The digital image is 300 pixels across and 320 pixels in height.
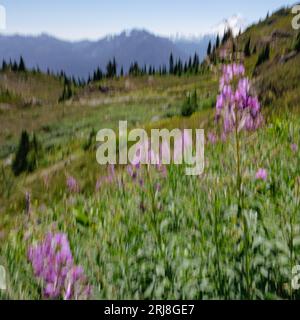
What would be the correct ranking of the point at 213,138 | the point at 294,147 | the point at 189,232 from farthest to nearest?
the point at 213,138, the point at 294,147, the point at 189,232

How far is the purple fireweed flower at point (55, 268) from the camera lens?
78.5 inches

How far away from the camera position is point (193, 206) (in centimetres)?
310

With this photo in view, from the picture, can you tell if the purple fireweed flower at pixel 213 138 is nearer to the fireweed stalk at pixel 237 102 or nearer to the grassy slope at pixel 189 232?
the grassy slope at pixel 189 232

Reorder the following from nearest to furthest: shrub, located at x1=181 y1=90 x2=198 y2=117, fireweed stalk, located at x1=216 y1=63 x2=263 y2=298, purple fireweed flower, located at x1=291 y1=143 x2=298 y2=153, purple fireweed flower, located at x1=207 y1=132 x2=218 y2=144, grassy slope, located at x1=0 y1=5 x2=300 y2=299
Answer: fireweed stalk, located at x1=216 y1=63 x2=263 y2=298 → grassy slope, located at x1=0 y1=5 x2=300 y2=299 → purple fireweed flower, located at x1=291 y1=143 x2=298 y2=153 → purple fireweed flower, located at x1=207 y1=132 x2=218 y2=144 → shrub, located at x1=181 y1=90 x2=198 y2=117

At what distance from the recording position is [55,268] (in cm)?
199

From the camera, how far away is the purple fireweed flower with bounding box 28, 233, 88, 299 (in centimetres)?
199

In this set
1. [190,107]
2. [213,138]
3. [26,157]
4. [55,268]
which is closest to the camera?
[55,268]

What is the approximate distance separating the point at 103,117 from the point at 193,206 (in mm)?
8223

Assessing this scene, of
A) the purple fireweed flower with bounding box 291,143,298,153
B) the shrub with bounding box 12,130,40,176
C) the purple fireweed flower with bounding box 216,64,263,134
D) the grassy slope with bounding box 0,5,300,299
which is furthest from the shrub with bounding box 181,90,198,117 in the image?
the purple fireweed flower with bounding box 216,64,263,134

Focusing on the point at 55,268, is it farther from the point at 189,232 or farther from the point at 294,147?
the point at 294,147

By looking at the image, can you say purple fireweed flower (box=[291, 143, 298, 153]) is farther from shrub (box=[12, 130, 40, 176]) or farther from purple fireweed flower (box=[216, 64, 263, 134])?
shrub (box=[12, 130, 40, 176])

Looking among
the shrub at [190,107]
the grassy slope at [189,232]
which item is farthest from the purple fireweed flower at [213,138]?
the shrub at [190,107]

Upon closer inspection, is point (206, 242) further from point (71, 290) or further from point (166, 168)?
point (166, 168)

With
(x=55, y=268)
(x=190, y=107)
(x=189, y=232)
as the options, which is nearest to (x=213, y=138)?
(x=189, y=232)
